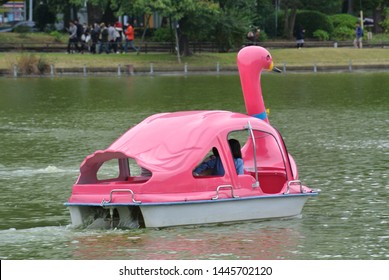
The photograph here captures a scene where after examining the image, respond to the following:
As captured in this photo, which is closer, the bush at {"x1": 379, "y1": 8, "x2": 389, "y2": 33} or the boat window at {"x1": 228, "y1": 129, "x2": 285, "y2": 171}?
the boat window at {"x1": 228, "y1": 129, "x2": 285, "y2": 171}

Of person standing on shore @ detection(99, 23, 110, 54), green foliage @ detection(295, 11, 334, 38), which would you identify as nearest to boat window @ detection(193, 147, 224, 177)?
person standing on shore @ detection(99, 23, 110, 54)

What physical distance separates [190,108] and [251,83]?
67.7 feet

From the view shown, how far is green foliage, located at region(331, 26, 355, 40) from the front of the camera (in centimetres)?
7844

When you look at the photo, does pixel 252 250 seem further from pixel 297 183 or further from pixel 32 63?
pixel 32 63

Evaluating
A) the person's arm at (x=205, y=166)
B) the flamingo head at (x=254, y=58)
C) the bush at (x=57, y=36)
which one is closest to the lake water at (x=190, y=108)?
the person's arm at (x=205, y=166)

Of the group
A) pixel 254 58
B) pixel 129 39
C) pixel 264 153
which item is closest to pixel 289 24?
pixel 129 39

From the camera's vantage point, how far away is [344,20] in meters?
80.4

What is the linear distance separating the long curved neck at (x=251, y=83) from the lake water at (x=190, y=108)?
187cm

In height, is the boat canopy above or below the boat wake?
above

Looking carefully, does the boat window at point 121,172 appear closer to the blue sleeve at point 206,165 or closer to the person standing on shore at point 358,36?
the blue sleeve at point 206,165

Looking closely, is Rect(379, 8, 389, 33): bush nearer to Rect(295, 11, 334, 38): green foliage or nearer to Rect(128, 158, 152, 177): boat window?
Rect(295, 11, 334, 38): green foliage

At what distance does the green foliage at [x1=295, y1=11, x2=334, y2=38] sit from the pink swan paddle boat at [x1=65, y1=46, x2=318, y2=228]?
201 feet

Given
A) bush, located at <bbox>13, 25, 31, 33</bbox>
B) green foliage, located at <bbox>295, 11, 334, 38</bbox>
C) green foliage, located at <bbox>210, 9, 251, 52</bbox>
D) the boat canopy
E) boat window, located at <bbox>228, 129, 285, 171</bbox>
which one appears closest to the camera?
the boat canopy

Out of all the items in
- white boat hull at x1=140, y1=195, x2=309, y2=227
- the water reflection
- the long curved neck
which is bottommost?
the water reflection
